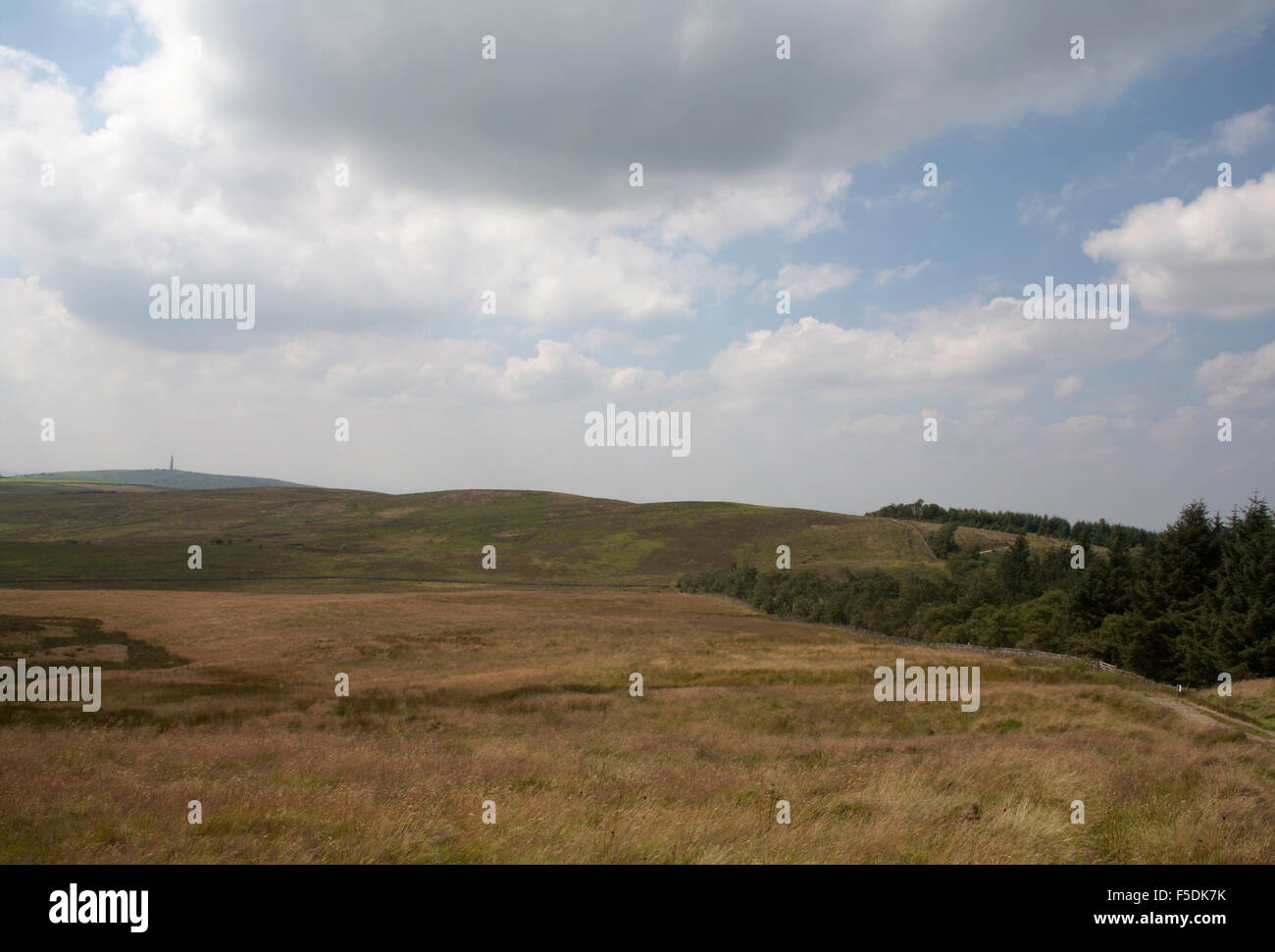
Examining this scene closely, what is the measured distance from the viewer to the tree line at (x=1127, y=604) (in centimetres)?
3278

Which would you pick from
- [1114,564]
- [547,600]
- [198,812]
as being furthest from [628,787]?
[547,600]

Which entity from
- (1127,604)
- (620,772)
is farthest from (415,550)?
(620,772)

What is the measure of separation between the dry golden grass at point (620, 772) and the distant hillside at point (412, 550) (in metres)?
86.6

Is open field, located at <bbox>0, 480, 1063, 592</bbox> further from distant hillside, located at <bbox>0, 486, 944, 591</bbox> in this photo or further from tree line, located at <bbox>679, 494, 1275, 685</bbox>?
tree line, located at <bbox>679, 494, 1275, 685</bbox>

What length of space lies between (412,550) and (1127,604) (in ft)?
501

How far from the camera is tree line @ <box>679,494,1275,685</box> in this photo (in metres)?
32.8

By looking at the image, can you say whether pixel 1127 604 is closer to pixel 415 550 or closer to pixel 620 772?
pixel 620 772

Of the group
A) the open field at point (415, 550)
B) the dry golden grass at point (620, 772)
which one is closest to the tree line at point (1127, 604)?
the dry golden grass at point (620, 772)

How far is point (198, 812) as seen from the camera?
815 cm

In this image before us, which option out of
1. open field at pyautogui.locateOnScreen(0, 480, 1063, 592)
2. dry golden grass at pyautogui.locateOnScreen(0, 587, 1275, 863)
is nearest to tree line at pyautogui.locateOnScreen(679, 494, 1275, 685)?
dry golden grass at pyautogui.locateOnScreen(0, 587, 1275, 863)

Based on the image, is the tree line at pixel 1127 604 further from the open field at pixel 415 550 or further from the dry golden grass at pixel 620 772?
the open field at pixel 415 550
